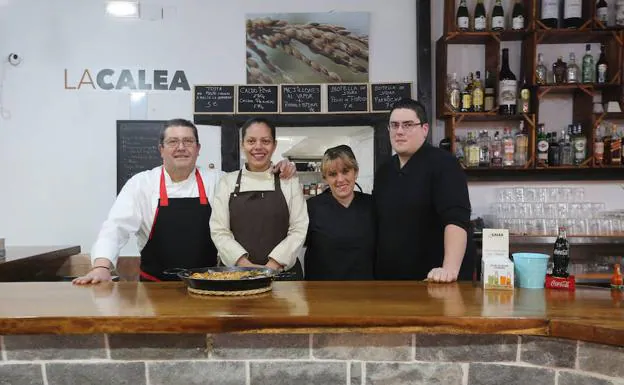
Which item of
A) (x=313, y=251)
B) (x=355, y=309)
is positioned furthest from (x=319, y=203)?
(x=355, y=309)

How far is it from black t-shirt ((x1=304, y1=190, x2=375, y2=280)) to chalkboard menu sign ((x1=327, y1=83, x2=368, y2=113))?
1670 mm

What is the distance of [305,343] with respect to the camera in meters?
1.47

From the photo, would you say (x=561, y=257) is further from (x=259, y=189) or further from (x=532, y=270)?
(x=259, y=189)

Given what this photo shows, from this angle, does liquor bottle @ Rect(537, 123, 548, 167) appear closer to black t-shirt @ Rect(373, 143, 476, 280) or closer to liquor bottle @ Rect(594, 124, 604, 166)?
liquor bottle @ Rect(594, 124, 604, 166)

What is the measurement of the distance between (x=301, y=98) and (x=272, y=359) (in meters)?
2.92

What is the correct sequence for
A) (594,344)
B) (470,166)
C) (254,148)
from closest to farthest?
(594,344) < (254,148) < (470,166)

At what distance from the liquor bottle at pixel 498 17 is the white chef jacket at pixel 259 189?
2.34m

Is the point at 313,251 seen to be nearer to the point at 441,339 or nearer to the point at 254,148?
the point at 254,148

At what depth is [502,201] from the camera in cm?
400

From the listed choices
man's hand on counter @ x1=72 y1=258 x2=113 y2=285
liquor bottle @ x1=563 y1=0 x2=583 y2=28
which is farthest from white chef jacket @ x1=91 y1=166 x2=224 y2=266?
liquor bottle @ x1=563 y1=0 x2=583 y2=28

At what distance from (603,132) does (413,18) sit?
1.81 metres

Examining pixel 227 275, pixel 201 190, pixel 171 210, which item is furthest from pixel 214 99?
pixel 227 275

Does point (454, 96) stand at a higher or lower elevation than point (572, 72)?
lower

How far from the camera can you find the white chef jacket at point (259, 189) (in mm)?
2346
